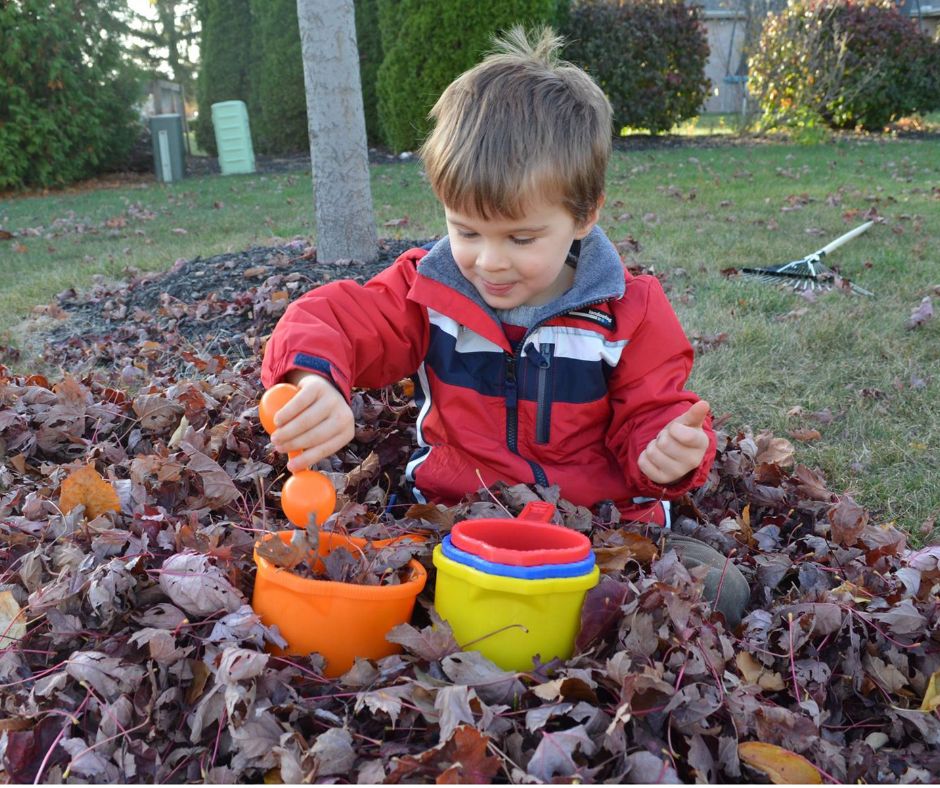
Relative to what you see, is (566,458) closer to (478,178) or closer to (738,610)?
(738,610)

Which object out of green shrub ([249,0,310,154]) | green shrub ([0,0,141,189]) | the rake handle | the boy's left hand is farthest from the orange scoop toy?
green shrub ([249,0,310,154])

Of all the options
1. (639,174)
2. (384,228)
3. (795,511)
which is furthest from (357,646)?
(639,174)

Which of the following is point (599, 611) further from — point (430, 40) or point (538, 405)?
point (430, 40)

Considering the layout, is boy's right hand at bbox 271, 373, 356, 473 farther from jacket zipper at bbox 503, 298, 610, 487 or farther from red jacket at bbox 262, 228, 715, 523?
jacket zipper at bbox 503, 298, 610, 487

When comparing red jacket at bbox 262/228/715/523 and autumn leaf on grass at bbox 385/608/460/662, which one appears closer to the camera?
autumn leaf on grass at bbox 385/608/460/662

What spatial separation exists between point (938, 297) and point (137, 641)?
4638 mm

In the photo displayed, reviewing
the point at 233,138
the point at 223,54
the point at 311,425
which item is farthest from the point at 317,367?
the point at 223,54

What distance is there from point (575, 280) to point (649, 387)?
349 mm

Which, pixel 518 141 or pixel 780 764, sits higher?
pixel 518 141

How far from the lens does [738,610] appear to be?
2129 mm

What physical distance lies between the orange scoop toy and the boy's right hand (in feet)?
0.10

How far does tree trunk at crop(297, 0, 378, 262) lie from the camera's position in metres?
4.84

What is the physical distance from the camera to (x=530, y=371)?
94.9 inches

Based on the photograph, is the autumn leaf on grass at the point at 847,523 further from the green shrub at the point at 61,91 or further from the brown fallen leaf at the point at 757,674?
the green shrub at the point at 61,91
